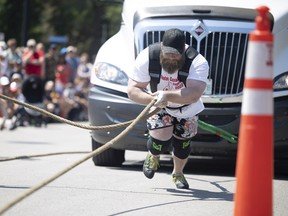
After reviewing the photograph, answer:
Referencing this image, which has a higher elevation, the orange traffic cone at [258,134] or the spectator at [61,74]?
the spectator at [61,74]

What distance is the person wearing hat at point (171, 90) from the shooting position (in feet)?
24.3

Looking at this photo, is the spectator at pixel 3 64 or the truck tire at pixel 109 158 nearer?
the truck tire at pixel 109 158

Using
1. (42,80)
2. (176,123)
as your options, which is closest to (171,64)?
(176,123)

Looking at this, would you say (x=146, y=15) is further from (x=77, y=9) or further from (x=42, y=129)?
(x=77, y=9)

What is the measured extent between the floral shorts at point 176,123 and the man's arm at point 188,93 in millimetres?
476

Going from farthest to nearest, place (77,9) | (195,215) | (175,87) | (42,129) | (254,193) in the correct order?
1. (77,9)
2. (42,129)
3. (175,87)
4. (195,215)
5. (254,193)

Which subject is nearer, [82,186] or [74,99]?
[82,186]

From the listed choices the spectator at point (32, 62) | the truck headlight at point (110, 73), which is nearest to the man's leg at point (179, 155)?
the truck headlight at point (110, 73)

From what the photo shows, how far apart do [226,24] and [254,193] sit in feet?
13.8

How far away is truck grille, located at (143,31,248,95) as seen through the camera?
29.0 ft

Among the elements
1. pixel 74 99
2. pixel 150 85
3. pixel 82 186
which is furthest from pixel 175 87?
pixel 74 99

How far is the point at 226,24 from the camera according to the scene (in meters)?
8.81

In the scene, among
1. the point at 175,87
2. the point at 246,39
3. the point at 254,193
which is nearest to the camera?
the point at 254,193

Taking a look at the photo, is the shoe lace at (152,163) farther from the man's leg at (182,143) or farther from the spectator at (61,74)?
the spectator at (61,74)
